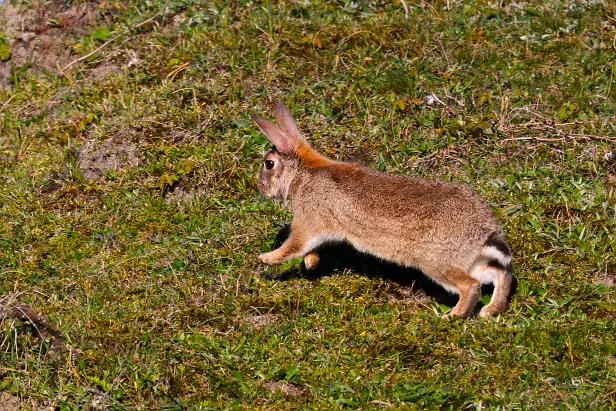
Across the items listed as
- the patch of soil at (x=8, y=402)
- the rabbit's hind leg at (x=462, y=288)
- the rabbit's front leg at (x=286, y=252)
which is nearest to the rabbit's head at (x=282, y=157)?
the rabbit's front leg at (x=286, y=252)

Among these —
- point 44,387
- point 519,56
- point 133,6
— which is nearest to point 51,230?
A: point 44,387

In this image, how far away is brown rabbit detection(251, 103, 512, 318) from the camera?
265 inches

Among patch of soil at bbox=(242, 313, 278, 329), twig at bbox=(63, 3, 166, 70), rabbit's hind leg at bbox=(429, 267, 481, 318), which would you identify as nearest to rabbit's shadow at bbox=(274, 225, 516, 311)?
rabbit's hind leg at bbox=(429, 267, 481, 318)

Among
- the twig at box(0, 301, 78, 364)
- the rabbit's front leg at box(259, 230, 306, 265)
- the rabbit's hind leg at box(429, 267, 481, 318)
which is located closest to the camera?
the twig at box(0, 301, 78, 364)

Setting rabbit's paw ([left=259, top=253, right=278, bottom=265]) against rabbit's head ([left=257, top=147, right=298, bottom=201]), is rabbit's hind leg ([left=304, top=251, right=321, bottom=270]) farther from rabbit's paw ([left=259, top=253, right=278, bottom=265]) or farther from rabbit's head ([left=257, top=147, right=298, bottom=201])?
rabbit's head ([left=257, top=147, right=298, bottom=201])

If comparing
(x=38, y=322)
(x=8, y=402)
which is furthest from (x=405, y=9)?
(x=8, y=402)

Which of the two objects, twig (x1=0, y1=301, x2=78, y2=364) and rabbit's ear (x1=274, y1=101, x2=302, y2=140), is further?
rabbit's ear (x1=274, y1=101, x2=302, y2=140)

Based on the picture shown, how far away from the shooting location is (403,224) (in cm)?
691

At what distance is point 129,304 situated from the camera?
6875mm

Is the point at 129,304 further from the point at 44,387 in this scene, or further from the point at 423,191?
the point at 423,191

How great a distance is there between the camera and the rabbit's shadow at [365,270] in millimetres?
7223

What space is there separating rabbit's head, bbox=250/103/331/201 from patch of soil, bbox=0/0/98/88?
12.1 feet

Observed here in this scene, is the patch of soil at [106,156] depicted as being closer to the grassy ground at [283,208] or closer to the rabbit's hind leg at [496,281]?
the grassy ground at [283,208]

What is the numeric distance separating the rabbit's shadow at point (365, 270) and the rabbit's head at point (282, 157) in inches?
15.5
